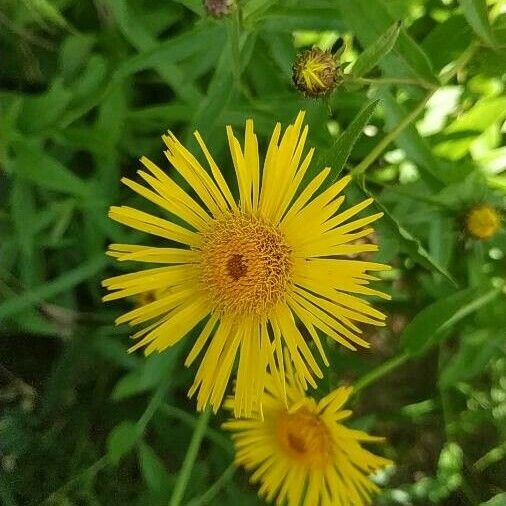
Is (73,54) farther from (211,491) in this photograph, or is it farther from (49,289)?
(211,491)

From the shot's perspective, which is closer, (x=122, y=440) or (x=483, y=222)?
(x=483, y=222)

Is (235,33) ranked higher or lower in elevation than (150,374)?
higher

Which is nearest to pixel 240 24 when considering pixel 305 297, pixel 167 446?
pixel 305 297

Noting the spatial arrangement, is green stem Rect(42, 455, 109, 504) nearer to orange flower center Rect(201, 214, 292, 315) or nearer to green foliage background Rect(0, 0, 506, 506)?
green foliage background Rect(0, 0, 506, 506)

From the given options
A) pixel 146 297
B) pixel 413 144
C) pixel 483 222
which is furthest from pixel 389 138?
pixel 146 297

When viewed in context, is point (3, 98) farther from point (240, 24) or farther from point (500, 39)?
point (500, 39)

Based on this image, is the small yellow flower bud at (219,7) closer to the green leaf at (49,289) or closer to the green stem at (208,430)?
the green leaf at (49,289)
